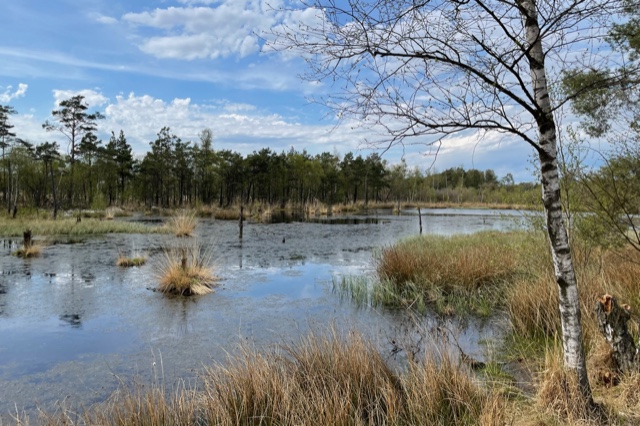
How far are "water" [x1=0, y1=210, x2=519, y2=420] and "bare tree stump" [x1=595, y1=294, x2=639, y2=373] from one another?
1.84 meters

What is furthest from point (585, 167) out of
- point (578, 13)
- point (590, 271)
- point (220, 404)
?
point (220, 404)

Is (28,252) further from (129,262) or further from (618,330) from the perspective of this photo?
(618,330)

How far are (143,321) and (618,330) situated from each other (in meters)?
6.66

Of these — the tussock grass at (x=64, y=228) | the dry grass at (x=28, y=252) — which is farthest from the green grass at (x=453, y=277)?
the tussock grass at (x=64, y=228)

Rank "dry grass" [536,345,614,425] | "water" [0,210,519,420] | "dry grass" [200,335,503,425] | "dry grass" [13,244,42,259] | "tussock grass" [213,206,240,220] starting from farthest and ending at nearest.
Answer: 1. "tussock grass" [213,206,240,220]
2. "dry grass" [13,244,42,259]
3. "water" [0,210,519,420]
4. "dry grass" [200,335,503,425]
5. "dry grass" [536,345,614,425]

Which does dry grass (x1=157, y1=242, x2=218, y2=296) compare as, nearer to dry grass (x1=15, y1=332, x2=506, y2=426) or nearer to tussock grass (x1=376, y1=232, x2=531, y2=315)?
tussock grass (x1=376, y1=232, x2=531, y2=315)

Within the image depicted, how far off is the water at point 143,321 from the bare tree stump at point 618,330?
184 centimetres

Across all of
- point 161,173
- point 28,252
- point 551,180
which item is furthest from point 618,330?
point 161,173

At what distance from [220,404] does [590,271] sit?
19.6ft

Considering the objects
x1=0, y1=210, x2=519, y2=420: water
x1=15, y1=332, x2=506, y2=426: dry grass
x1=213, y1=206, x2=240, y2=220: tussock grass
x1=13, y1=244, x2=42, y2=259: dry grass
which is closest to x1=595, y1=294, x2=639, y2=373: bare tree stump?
x1=15, y1=332, x2=506, y2=426: dry grass

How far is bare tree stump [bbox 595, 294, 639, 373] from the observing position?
3805mm

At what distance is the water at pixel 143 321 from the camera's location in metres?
4.97

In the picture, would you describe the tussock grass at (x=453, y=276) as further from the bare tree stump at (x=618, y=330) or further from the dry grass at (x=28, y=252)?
the dry grass at (x=28, y=252)

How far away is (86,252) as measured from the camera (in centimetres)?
1465
